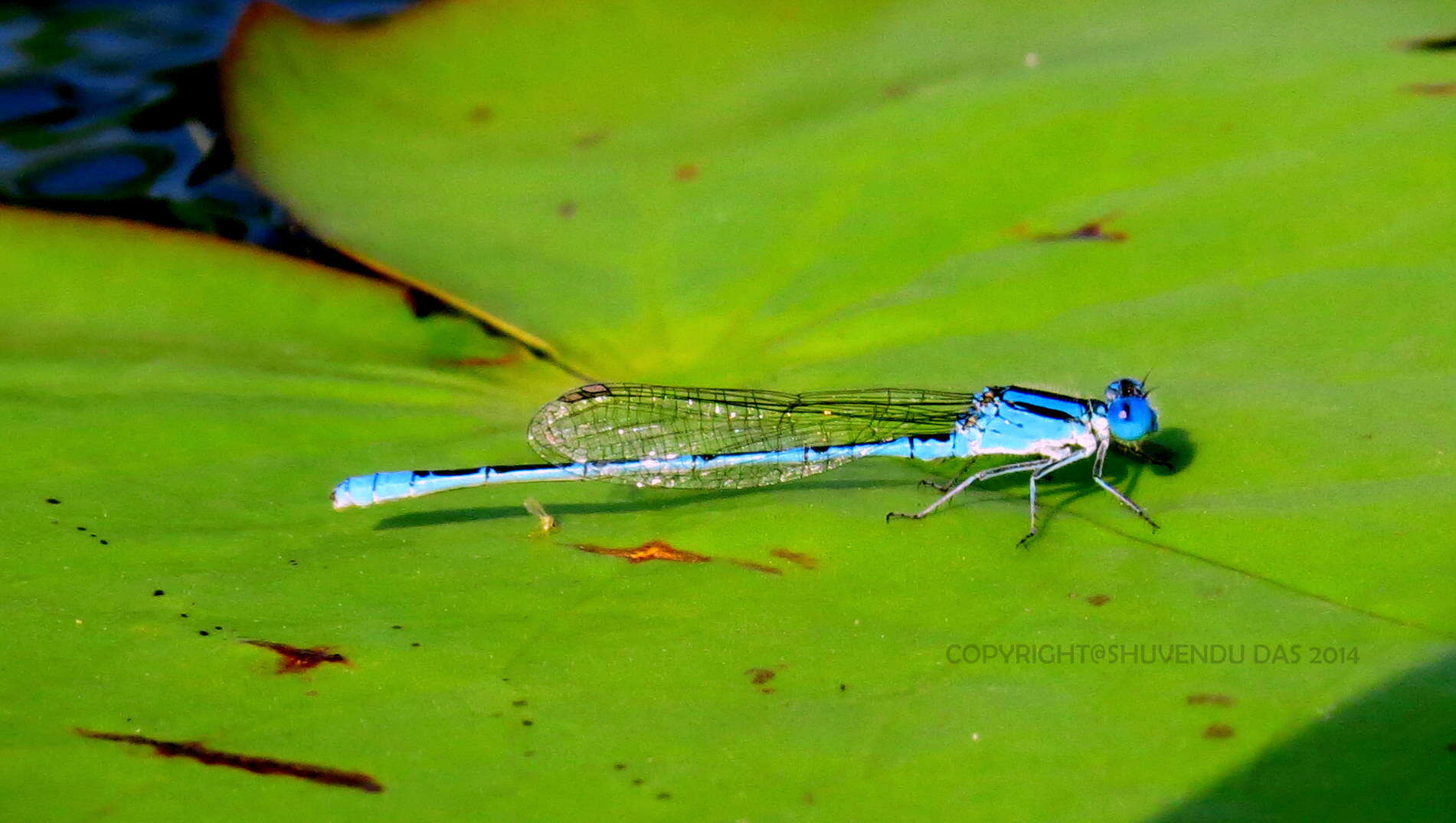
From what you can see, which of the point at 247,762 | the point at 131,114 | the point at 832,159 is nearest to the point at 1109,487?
the point at 832,159

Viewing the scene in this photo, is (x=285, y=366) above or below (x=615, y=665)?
above

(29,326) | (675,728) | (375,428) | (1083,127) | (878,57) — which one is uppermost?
(878,57)

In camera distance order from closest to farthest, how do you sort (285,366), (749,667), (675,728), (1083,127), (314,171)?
1. (675,728)
2. (749,667)
3. (285,366)
4. (1083,127)
5. (314,171)

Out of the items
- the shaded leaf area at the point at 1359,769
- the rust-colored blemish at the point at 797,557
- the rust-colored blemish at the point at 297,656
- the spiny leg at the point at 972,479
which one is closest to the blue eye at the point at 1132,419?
the spiny leg at the point at 972,479

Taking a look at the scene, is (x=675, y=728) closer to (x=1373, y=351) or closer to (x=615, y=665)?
(x=615, y=665)

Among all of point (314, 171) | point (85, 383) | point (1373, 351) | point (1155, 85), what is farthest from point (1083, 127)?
point (85, 383)

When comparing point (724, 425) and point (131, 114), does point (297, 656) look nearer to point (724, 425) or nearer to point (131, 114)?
point (724, 425)
